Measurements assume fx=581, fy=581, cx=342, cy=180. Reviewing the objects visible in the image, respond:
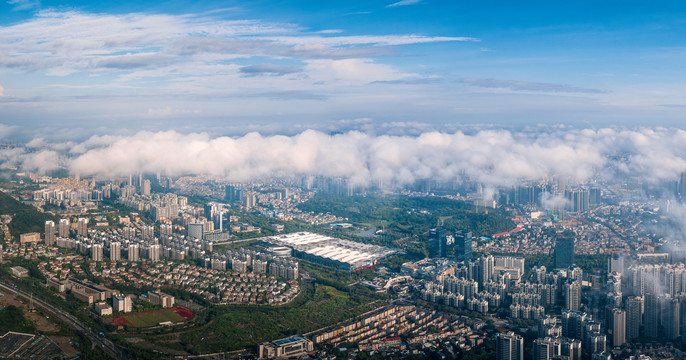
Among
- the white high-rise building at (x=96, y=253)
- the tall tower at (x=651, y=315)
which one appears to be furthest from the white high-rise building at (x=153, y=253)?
the tall tower at (x=651, y=315)

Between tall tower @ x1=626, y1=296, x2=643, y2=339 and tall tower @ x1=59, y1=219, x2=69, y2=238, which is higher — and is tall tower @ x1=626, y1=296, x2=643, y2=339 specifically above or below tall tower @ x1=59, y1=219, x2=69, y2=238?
below

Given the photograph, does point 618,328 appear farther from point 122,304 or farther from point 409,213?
point 409,213

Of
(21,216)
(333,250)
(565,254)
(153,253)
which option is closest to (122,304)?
(153,253)

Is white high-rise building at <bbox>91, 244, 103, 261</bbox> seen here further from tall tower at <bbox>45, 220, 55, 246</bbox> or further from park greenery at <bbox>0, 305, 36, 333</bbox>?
park greenery at <bbox>0, 305, 36, 333</bbox>

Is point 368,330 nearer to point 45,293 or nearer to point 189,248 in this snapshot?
point 45,293

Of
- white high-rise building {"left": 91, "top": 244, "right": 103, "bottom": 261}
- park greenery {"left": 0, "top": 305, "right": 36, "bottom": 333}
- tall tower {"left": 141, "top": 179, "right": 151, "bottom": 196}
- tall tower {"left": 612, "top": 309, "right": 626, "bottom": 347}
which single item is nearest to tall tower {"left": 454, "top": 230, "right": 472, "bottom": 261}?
tall tower {"left": 612, "top": 309, "right": 626, "bottom": 347}

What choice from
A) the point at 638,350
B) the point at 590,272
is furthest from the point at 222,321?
the point at 590,272
